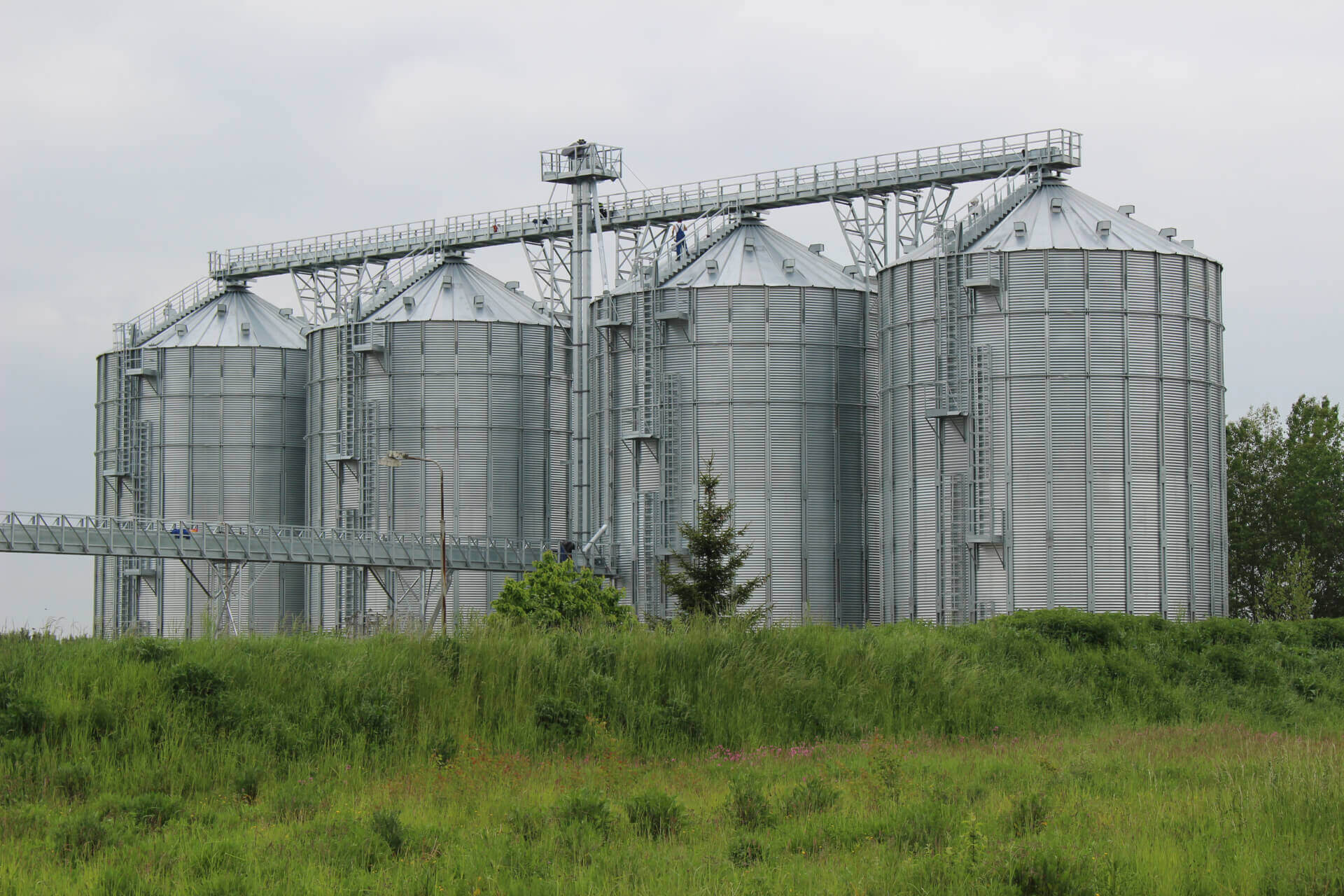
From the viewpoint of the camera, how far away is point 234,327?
7594 cm

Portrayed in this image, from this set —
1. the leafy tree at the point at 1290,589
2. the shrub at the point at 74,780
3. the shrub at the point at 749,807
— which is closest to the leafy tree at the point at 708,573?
the shrub at the point at 749,807

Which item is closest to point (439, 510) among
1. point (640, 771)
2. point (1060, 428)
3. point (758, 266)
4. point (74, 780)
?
point (758, 266)

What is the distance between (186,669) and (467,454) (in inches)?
1709

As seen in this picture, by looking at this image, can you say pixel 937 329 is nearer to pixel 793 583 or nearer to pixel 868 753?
pixel 793 583

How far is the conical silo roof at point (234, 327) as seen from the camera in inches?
2963

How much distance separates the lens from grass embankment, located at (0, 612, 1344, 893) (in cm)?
1525

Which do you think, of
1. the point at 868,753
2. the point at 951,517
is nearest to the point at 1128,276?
the point at 951,517

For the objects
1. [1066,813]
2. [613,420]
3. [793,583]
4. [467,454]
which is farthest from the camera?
[467,454]

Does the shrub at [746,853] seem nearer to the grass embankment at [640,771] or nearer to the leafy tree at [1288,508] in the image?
the grass embankment at [640,771]

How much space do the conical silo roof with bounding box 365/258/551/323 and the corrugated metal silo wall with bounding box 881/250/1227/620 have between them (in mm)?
21505

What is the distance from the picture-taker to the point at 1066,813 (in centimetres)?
1720

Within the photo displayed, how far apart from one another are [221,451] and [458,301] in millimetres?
15256

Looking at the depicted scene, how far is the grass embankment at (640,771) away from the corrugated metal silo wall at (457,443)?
35.6m

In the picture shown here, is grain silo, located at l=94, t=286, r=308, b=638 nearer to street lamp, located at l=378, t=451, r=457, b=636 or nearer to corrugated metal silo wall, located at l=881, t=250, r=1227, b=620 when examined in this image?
street lamp, located at l=378, t=451, r=457, b=636
